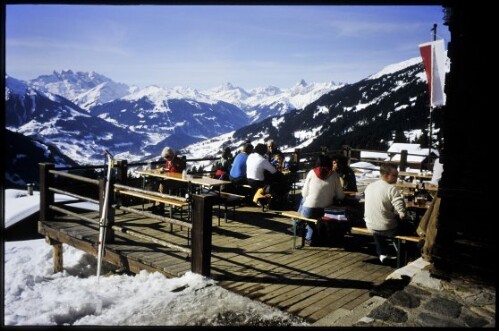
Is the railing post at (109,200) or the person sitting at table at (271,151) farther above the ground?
the person sitting at table at (271,151)

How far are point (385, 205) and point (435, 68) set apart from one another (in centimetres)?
809

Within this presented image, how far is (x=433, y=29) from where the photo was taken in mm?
18219

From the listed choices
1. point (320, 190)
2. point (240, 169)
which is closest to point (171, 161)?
point (240, 169)

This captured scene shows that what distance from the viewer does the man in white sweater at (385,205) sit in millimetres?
5844

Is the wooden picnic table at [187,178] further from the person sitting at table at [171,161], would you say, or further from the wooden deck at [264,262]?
the wooden deck at [264,262]

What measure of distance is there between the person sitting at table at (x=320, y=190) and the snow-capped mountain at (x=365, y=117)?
62.7m

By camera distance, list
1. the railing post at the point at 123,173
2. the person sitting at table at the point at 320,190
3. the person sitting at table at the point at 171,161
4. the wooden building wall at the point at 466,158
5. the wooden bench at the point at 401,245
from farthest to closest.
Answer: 1. the person sitting at table at the point at 171,161
2. the railing post at the point at 123,173
3. the person sitting at table at the point at 320,190
4. the wooden bench at the point at 401,245
5. the wooden building wall at the point at 466,158

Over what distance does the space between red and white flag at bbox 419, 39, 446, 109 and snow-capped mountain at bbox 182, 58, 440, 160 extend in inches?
2195

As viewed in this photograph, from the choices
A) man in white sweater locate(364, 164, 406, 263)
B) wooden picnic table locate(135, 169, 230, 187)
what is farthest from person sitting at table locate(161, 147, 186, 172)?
man in white sweater locate(364, 164, 406, 263)

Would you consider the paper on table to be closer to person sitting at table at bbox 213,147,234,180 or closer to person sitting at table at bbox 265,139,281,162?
person sitting at table at bbox 213,147,234,180

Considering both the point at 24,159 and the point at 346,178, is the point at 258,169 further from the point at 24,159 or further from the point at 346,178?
the point at 24,159

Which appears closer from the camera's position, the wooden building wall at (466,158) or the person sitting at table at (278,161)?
the wooden building wall at (466,158)

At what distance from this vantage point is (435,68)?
12.3m

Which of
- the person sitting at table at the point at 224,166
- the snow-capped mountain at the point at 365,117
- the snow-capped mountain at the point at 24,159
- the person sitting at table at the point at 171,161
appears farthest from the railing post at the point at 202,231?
the snow-capped mountain at the point at 24,159
